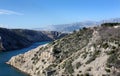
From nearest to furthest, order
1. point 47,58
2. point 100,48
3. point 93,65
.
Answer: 1. point 93,65
2. point 100,48
3. point 47,58

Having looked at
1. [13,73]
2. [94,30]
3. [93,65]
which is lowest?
[13,73]

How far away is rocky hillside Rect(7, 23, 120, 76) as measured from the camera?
66500 millimetres

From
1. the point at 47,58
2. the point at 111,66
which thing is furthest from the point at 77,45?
the point at 111,66

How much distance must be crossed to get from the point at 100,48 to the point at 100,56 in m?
3.86

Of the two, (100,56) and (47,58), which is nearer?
(100,56)

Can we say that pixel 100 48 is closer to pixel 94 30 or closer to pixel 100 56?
pixel 100 56

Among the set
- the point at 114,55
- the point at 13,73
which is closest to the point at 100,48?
the point at 114,55

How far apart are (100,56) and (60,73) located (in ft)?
39.1

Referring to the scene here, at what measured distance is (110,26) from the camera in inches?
3339

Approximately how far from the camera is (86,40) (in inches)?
3438

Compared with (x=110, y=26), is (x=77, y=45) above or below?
below

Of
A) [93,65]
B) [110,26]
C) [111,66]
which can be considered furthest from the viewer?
[110,26]

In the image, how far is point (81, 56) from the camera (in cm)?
7762

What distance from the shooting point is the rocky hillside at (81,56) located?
6650 cm
